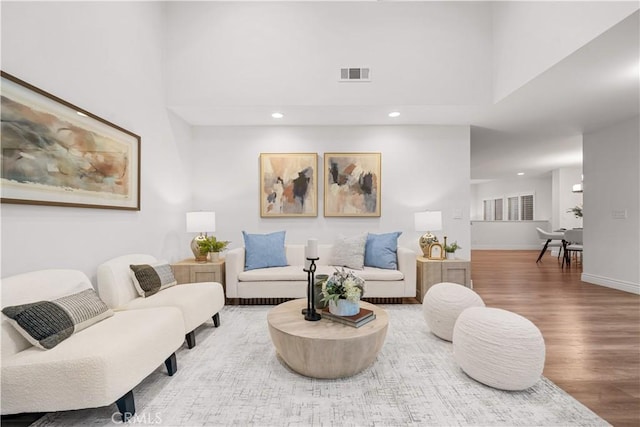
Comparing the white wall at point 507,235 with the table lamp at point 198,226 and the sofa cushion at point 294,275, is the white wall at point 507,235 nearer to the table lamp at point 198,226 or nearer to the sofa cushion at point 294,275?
the sofa cushion at point 294,275

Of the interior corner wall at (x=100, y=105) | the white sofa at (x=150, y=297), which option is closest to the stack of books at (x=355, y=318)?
the white sofa at (x=150, y=297)

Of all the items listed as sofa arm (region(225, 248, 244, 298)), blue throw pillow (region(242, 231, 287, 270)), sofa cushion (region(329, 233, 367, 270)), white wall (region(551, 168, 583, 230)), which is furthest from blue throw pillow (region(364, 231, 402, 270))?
white wall (region(551, 168, 583, 230))

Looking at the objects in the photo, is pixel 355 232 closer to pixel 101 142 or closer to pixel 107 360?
pixel 101 142

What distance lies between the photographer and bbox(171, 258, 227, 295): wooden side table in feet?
12.4

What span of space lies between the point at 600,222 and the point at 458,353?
4718 mm

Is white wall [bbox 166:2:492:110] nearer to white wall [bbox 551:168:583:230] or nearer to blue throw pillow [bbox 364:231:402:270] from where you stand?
blue throw pillow [bbox 364:231:402:270]

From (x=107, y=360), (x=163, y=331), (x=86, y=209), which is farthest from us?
(x=86, y=209)

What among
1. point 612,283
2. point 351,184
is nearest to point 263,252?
point 351,184

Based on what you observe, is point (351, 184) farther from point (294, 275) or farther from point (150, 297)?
point (150, 297)

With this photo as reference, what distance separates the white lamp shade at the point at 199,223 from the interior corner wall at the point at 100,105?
1.00 ft

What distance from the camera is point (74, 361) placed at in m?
1.51

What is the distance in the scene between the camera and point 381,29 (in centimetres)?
395

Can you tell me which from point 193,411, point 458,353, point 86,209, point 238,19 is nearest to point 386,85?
point 238,19

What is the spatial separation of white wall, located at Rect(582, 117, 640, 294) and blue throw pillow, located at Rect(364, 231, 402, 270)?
11.7 ft
